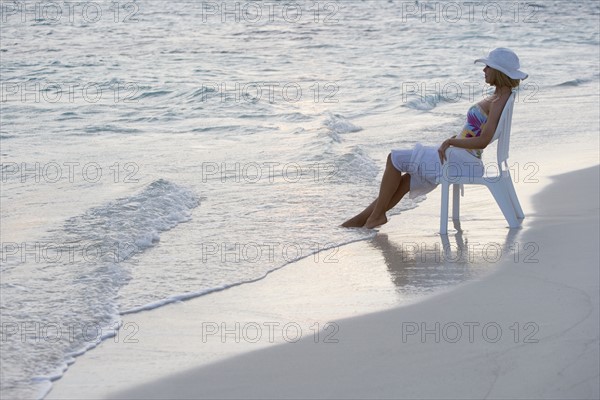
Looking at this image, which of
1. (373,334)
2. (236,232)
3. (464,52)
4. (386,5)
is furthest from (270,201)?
(386,5)

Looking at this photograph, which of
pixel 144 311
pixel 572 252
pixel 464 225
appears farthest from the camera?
pixel 464 225

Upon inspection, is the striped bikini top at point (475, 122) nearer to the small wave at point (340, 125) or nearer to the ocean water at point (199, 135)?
the ocean water at point (199, 135)

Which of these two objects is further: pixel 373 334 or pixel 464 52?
pixel 464 52

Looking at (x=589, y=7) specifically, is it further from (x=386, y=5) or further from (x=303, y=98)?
(x=303, y=98)

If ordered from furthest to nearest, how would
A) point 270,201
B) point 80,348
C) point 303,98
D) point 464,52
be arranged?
point 464,52 → point 303,98 → point 270,201 → point 80,348

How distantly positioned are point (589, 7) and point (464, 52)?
44.1 feet

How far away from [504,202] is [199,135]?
545 centimetres

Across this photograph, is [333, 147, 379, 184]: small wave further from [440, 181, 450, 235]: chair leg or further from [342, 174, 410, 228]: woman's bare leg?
[440, 181, 450, 235]: chair leg

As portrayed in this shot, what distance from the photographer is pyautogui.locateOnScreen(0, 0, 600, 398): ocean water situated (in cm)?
515

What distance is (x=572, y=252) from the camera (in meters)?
5.37

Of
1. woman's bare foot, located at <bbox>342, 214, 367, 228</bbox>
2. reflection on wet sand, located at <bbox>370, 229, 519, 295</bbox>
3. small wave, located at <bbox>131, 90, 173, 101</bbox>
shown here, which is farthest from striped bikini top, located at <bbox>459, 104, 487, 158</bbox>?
small wave, located at <bbox>131, 90, 173, 101</bbox>

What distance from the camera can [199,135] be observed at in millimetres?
10789

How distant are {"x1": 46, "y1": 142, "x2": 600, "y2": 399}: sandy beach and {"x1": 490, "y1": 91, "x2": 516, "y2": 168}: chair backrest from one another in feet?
1.82

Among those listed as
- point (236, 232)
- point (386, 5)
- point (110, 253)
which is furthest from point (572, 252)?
point (386, 5)
